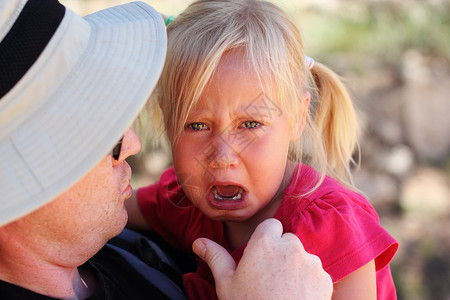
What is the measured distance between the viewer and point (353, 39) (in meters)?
5.96

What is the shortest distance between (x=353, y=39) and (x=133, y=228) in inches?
175

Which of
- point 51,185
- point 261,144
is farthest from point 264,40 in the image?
point 51,185

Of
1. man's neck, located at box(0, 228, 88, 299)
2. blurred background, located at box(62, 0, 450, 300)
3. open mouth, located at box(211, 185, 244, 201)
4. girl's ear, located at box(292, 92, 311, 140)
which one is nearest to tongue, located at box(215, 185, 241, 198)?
open mouth, located at box(211, 185, 244, 201)

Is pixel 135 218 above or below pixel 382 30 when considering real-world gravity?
above

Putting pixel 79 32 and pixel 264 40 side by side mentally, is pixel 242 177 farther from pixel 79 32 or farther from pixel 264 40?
pixel 79 32

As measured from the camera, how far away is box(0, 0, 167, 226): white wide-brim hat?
1076mm

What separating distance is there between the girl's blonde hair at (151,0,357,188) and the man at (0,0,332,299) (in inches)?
10.2

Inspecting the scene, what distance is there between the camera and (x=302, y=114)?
1915 millimetres

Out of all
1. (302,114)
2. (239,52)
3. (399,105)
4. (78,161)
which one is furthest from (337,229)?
(399,105)

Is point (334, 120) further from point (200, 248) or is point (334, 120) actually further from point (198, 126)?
point (200, 248)

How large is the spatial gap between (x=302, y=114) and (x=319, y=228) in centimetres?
48

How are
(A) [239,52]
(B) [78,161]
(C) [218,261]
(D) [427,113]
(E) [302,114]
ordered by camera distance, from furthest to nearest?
1. (D) [427,113]
2. (E) [302,114]
3. (A) [239,52]
4. (C) [218,261]
5. (B) [78,161]

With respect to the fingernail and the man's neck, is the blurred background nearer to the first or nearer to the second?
the fingernail

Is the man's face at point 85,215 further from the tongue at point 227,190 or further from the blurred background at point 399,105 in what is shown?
the blurred background at point 399,105
